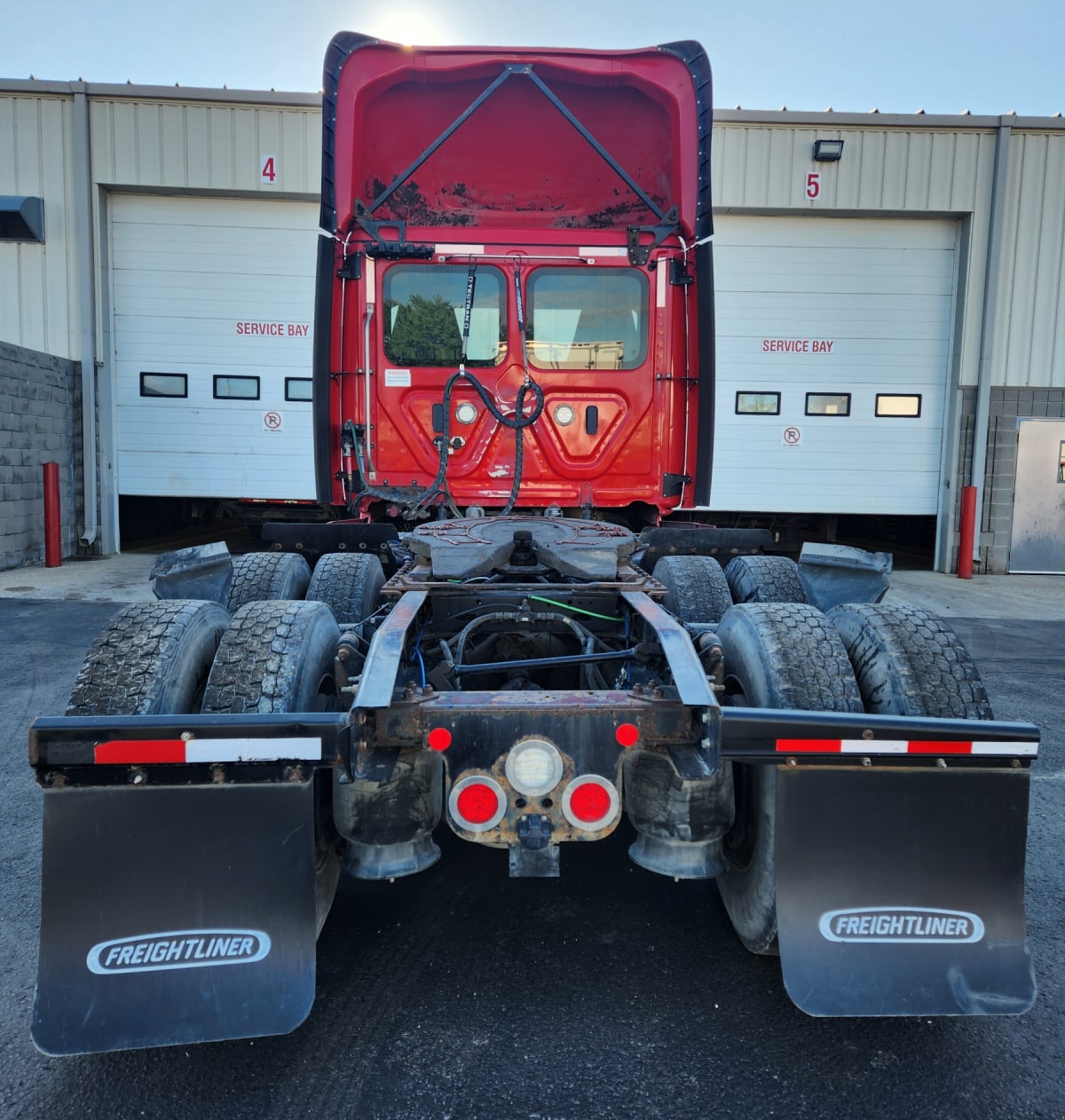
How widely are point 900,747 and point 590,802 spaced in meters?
0.73

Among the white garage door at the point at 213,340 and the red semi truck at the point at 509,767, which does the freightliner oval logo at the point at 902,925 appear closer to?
the red semi truck at the point at 509,767

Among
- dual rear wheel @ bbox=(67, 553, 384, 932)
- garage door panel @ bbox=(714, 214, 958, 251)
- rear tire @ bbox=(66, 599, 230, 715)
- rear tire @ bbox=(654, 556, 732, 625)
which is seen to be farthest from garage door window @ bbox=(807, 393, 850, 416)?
rear tire @ bbox=(66, 599, 230, 715)

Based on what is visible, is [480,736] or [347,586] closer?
[480,736]

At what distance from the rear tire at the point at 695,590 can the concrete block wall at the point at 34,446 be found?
333 inches

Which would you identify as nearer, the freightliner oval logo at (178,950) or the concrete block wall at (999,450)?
the freightliner oval logo at (178,950)

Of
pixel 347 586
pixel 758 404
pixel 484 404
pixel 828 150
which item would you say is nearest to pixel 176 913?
pixel 347 586

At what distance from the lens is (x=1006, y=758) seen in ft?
6.15

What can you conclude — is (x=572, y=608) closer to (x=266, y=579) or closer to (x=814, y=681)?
(x=814, y=681)

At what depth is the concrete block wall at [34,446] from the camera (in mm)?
9000

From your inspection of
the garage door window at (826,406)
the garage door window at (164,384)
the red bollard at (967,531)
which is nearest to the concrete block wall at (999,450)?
the red bollard at (967,531)

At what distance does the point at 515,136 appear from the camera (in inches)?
162

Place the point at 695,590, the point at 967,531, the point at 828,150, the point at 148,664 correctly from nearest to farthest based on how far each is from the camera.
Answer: the point at 148,664
the point at 695,590
the point at 828,150
the point at 967,531

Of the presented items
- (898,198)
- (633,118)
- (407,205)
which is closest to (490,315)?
(407,205)

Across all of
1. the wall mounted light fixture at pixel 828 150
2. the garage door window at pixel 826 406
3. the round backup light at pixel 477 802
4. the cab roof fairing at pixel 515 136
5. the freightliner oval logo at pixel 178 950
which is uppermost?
the wall mounted light fixture at pixel 828 150
